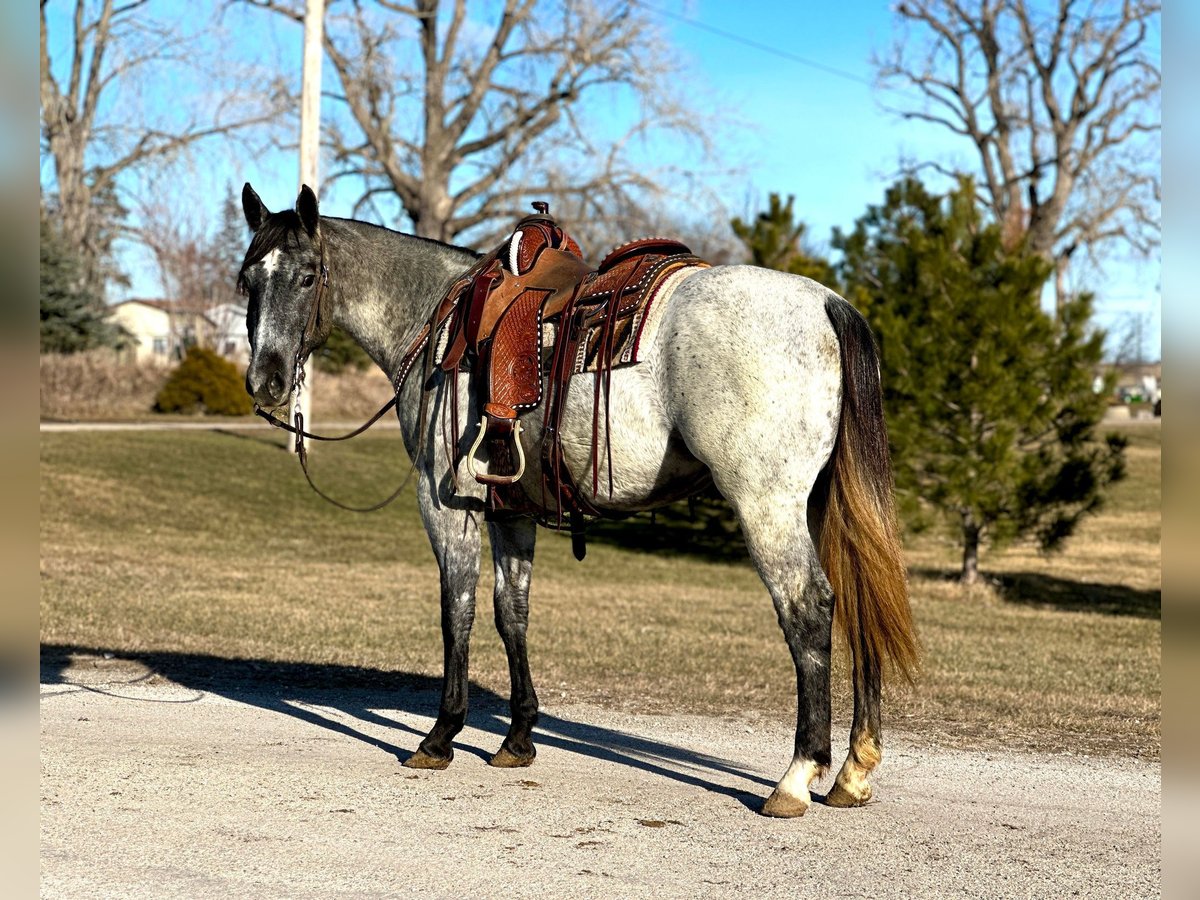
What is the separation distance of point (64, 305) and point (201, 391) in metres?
3.76

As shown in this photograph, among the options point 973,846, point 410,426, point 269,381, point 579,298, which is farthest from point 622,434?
point 973,846

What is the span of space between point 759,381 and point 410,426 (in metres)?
1.81

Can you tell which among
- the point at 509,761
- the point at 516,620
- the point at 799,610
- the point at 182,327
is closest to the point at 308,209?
the point at 516,620

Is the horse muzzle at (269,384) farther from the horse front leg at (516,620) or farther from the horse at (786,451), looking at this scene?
the horse front leg at (516,620)

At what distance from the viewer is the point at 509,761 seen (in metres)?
5.91

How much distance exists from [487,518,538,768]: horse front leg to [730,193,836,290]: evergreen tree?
527 inches

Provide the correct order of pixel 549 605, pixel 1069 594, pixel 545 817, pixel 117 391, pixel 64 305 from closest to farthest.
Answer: pixel 545 817, pixel 549 605, pixel 1069 594, pixel 64 305, pixel 117 391

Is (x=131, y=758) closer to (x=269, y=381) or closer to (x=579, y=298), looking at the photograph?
(x=269, y=381)

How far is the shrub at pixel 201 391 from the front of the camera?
3184 centimetres

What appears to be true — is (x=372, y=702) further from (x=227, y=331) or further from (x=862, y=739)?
(x=227, y=331)

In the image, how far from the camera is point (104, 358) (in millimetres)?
31984

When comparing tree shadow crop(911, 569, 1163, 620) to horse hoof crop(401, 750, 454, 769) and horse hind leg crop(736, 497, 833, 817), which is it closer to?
horse hind leg crop(736, 497, 833, 817)

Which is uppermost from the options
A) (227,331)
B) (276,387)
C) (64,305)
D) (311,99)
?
(311,99)

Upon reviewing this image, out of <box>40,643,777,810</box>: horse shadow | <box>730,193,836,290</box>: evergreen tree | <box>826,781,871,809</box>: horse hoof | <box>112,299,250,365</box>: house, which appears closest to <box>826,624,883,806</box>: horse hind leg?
<box>826,781,871,809</box>: horse hoof
